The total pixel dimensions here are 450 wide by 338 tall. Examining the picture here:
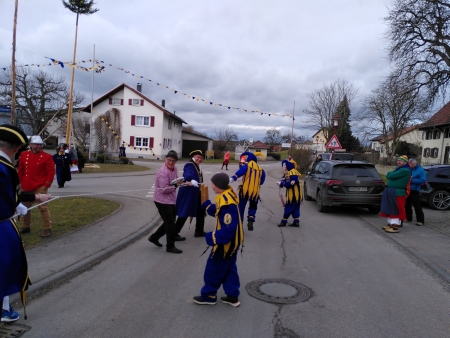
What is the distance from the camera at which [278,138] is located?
95.1 metres

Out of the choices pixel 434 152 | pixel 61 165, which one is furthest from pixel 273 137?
pixel 61 165

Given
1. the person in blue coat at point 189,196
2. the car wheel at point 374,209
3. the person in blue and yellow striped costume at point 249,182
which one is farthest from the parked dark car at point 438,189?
the person in blue coat at point 189,196

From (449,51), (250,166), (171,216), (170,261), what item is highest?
(449,51)

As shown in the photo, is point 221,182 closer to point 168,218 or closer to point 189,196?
point 168,218

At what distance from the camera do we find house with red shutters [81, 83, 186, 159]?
43375 millimetres

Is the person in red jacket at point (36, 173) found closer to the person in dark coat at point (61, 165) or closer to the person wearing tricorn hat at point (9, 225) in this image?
the person wearing tricorn hat at point (9, 225)

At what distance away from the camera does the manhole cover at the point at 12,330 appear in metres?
3.30

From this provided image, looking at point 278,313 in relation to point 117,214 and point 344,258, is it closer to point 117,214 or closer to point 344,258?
point 344,258

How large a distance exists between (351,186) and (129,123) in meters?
38.1

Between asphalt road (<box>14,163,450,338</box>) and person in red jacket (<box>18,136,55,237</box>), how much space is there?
1.26m

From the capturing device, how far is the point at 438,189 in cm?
1138

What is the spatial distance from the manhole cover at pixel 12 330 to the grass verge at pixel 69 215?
8.83 ft

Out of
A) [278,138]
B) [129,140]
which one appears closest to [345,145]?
[129,140]

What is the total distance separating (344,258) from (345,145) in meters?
46.7
